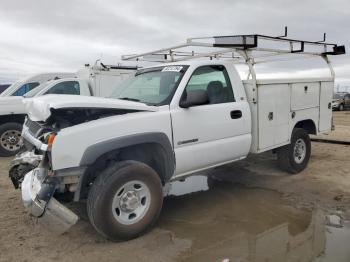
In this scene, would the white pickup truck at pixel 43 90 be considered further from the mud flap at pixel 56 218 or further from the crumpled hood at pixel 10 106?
the mud flap at pixel 56 218

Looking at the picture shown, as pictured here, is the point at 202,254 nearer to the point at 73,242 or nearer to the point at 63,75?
the point at 73,242

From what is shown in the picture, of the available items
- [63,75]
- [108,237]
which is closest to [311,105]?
[108,237]

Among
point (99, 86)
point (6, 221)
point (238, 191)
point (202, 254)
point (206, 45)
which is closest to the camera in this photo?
point (202, 254)

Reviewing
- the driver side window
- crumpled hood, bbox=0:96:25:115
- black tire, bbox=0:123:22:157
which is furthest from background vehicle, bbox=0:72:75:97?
the driver side window

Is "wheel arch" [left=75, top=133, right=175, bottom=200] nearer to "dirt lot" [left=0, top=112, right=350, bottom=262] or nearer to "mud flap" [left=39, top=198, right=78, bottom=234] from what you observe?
"mud flap" [left=39, top=198, right=78, bottom=234]

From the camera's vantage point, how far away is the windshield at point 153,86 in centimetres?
468

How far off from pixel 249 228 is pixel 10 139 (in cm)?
669

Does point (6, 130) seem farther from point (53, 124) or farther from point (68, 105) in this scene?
point (68, 105)

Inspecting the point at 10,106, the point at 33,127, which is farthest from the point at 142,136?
the point at 10,106

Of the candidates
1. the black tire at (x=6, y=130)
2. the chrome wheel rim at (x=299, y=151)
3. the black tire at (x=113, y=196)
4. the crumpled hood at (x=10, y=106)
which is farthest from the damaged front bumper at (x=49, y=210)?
the crumpled hood at (x=10, y=106)

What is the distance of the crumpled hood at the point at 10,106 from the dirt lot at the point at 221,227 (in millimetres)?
2778

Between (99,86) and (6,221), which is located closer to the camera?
(6,221)

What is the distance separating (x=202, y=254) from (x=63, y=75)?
29.7ft

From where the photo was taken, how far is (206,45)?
527 cm
